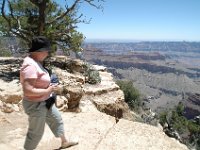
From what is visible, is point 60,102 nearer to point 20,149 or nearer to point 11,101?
point 11,101

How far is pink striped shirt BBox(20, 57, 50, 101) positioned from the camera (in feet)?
14.2

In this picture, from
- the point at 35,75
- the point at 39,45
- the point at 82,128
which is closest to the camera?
the point at 35,75

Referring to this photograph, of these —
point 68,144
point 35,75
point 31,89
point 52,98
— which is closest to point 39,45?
point 35,75

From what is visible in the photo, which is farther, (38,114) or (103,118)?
(103,118)

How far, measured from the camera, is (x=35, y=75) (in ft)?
14.3

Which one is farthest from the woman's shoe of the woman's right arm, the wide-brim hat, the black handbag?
the wide-brim hat

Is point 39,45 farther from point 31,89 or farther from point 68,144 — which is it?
point 68,144

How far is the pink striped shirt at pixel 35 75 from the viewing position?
4340 millimetres

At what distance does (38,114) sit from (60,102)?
4.13 metres

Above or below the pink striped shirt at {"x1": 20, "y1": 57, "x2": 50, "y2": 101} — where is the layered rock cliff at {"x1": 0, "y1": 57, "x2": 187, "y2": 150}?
below

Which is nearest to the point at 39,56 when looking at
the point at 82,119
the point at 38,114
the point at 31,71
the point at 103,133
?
the point at 31,71

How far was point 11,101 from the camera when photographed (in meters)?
8.55

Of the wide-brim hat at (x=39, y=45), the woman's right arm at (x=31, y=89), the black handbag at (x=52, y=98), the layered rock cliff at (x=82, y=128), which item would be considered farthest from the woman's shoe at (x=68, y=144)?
the wide-brim hat at (x=39, y=45)

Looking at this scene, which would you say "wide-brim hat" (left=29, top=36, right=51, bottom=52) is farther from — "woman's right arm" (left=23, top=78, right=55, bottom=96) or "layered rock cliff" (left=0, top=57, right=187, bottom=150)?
"layered rock cliff" (left=0, top=57, right=187, bottom=150)
